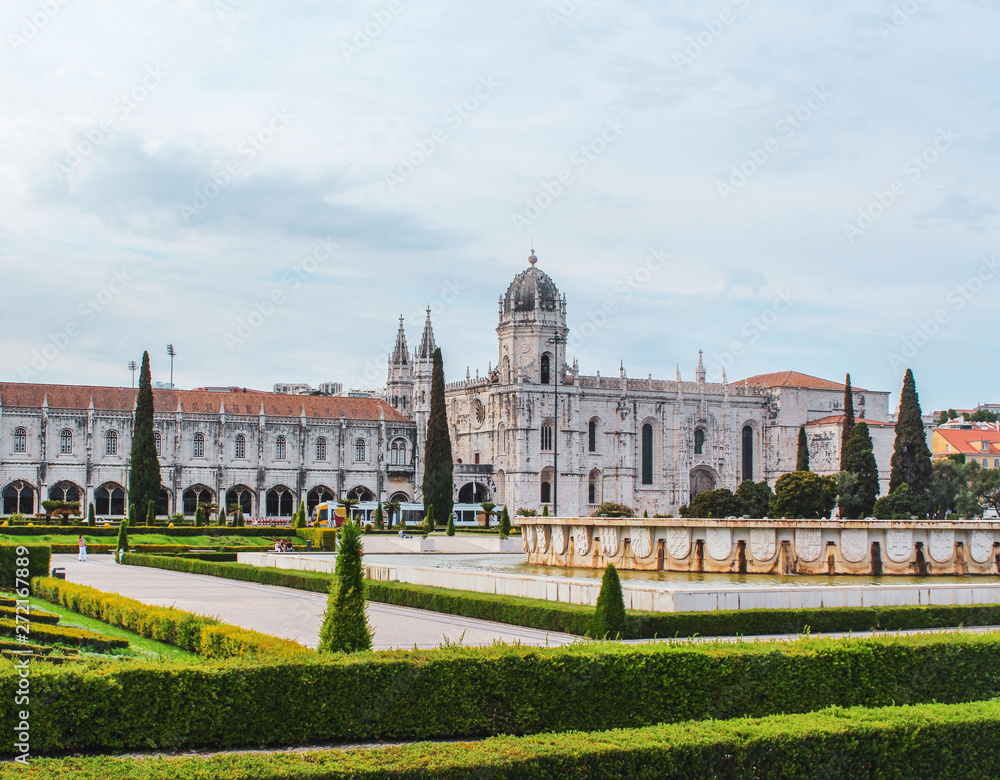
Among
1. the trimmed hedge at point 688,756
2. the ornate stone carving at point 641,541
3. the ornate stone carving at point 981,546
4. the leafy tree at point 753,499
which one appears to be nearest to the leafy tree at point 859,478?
the leafy tree at point 753,499

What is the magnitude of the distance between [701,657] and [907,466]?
1898 inches

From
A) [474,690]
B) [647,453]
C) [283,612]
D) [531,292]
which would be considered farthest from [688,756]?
[647,453]

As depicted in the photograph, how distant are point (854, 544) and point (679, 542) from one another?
13.0ft

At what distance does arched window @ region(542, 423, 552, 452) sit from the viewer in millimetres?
69375

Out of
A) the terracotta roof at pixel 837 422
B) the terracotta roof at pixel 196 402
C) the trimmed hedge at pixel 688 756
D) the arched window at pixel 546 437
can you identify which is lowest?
the trimmed hedge at pixel 688 756

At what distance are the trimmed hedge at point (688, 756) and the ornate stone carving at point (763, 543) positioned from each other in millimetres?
16185

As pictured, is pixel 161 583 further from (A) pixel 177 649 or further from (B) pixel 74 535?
(B) pixel 74 535

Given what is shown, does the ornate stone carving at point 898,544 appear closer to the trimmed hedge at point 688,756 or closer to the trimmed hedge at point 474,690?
the trimmed hedge at point 474,690

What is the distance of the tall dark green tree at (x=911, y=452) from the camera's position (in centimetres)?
5412

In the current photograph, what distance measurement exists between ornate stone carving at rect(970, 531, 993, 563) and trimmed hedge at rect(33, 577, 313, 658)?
1877 cm

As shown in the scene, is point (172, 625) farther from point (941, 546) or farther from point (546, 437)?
point (546, 437)

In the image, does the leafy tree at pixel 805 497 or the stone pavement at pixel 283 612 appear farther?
the leafy tree at pixel 805 497

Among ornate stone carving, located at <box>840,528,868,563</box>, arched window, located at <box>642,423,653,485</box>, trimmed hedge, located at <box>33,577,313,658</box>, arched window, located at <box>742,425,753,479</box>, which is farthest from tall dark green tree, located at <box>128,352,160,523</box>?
arched window, located at <box>742,425,753,479</box>

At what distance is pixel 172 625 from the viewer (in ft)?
47.0
